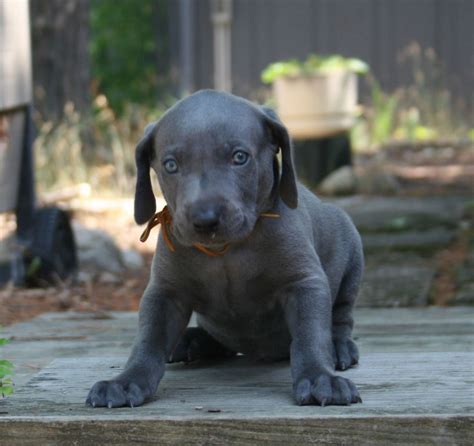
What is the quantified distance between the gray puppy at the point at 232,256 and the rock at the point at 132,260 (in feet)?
11.6

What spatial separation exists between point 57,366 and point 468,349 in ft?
4.56

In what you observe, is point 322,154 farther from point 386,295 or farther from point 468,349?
point 468,349

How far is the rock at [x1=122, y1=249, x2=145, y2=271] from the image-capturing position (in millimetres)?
6938

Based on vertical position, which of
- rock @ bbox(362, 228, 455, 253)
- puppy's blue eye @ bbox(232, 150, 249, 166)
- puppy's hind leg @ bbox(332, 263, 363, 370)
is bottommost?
rock @ bbox(362, 228, 455, 253)

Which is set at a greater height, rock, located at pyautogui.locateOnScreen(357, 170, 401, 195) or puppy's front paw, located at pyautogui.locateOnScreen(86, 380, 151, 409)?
puppy's front paw, located at pyautogui.locateOnScreen(86, 380, 151, 409)

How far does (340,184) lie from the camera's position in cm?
953

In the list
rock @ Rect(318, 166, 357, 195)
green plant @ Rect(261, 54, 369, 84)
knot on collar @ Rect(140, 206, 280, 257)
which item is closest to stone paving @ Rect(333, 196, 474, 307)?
rock @ Rect(318, 166, 357, 195)

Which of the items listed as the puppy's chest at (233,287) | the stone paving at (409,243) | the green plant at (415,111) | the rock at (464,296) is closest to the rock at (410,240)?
the stone paving at (409,243)

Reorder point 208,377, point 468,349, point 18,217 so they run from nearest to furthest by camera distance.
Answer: point 208,377 → point 468,349 → point 18,217

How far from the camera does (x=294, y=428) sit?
251 cm

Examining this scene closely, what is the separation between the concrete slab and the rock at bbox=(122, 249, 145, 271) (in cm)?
313

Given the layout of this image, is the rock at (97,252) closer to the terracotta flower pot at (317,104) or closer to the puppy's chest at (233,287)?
the puppy's chest at (233,287)

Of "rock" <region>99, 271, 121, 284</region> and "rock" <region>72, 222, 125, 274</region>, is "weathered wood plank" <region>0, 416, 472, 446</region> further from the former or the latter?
"rock" <region>72, 222, 125, 274</region>

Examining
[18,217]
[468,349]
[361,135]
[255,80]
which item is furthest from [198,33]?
[468,349]
